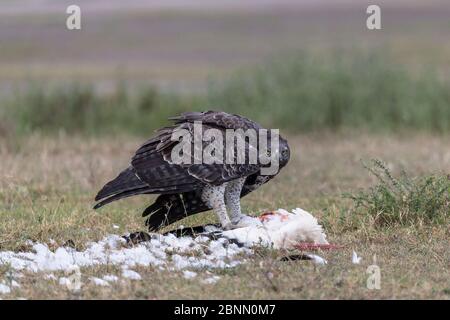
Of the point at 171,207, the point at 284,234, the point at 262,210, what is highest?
the point at 171,207

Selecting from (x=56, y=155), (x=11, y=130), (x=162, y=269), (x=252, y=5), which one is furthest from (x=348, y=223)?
(x=252, y=5)

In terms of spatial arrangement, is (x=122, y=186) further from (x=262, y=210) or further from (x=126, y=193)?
(x=262, y=210)

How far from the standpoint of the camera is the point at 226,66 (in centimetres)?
2606

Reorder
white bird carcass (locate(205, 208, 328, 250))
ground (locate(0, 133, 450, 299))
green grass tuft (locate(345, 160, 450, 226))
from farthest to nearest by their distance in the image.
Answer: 1. green grass tuft (locate(345, 160, 450, 226))
2. white bird carcass (locate(205, 208, 328, 250))
3. ground (locate(0, 133, 450, 299))

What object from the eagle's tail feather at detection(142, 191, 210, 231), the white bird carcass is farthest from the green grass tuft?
the eagle's tail feather at detection(142, 191, 210, 231)

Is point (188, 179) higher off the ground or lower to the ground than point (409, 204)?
higher

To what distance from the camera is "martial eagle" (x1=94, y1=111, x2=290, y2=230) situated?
666 centimetres

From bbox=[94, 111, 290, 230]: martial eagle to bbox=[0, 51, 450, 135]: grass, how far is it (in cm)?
668

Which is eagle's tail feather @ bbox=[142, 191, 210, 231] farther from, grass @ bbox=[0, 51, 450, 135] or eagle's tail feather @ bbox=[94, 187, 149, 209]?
grass @ bbox=[0, 51, 450, 135]

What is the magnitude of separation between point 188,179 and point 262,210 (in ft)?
5.44

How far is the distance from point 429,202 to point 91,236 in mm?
2563

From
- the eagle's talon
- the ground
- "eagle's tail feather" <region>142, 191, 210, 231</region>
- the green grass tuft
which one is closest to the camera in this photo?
the ground

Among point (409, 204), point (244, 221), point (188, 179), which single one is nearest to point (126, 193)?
point (188, 179)

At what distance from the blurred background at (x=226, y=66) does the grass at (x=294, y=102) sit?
18 millimetres
